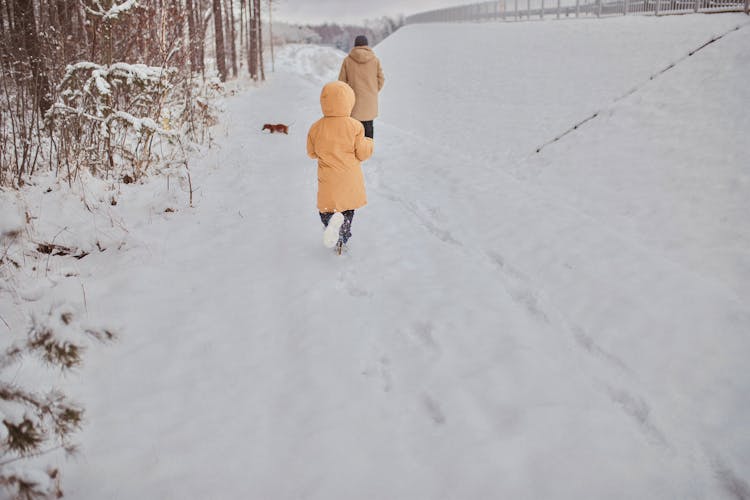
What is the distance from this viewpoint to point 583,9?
49.0 ft

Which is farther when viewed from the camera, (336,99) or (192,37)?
(192,37)

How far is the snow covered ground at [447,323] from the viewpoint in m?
2.16

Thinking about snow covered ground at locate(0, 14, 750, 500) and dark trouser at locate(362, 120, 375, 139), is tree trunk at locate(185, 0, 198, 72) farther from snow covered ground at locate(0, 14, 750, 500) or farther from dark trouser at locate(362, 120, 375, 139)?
dark trouser at locate(362, 120, 375, 139)

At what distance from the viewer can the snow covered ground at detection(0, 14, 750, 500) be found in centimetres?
216

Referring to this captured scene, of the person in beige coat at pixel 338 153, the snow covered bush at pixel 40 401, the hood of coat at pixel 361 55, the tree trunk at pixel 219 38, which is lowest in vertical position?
the snow covered bush at pixel 40 401

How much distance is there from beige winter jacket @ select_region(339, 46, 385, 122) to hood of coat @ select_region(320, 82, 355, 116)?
3.55 meters

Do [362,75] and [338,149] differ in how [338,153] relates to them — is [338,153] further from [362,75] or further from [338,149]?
[362,75]

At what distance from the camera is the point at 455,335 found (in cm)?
314

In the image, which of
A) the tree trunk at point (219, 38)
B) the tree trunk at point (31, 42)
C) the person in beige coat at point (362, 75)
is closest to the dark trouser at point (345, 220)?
the tree trunk at point (31, 42)

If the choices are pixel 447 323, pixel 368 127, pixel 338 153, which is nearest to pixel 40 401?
pixel 447 323

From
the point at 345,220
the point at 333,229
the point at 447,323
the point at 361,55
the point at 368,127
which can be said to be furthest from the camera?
the point at 368,127

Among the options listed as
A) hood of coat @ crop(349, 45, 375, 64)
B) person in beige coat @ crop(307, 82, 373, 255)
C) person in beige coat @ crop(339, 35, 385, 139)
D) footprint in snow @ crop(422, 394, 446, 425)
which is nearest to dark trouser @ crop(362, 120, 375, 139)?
person in beige coat @ crop(339, 35, 385, 139)

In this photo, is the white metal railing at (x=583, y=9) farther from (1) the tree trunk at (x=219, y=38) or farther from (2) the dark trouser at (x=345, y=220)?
(1) the tree trunk at (x=219, y=38)

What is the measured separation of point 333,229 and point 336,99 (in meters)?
1.11
